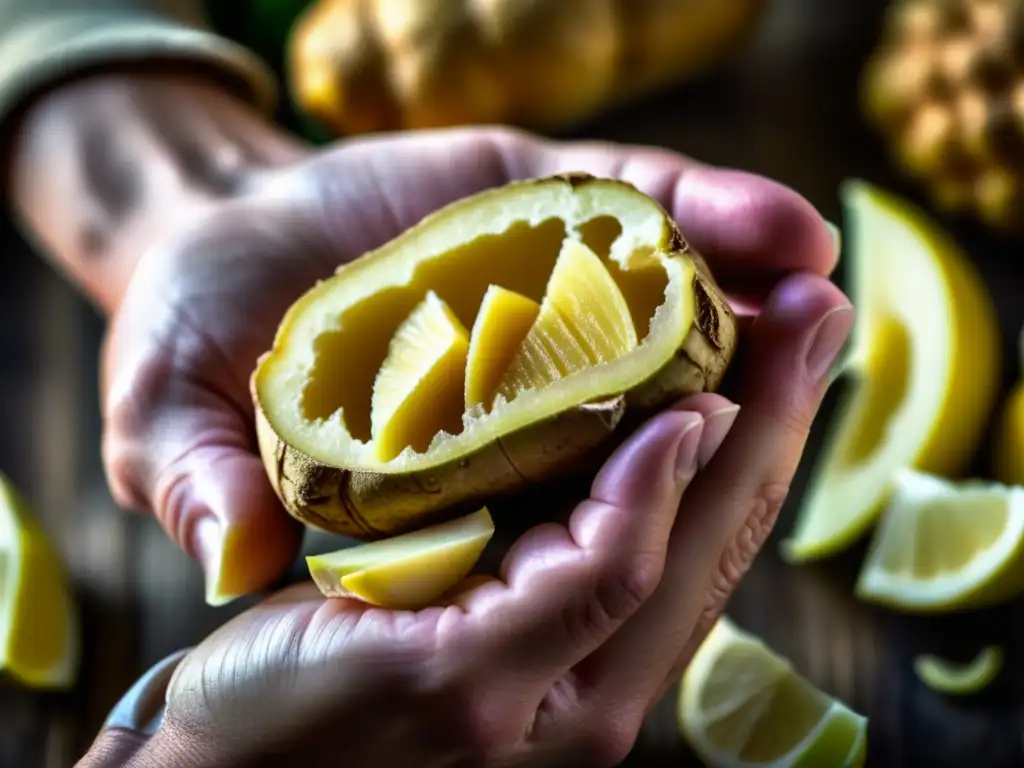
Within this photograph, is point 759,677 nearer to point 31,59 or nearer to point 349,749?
point 349,749

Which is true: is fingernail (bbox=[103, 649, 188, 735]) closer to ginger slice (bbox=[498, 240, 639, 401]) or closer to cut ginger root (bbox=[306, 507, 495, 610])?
cut ginger root (bbox=[306, 507, 495, 610])

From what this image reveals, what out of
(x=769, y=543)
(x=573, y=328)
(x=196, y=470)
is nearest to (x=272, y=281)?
(x=196, y=470)

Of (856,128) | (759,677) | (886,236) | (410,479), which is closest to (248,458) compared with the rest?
(410,479)

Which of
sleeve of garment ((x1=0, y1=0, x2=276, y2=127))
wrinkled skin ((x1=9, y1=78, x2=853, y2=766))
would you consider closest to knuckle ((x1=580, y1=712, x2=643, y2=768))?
wrinkled skin ((x1=9, y1=78, x2=853, y2=766))

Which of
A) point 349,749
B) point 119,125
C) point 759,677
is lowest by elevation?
point 759,677

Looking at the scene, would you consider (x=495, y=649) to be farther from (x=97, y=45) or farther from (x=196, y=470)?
(x=97, y=45)

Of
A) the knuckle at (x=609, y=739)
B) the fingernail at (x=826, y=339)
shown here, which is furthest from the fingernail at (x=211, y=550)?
the fingernail at (x=826, y=339)

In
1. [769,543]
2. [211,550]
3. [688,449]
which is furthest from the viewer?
[769,543]
